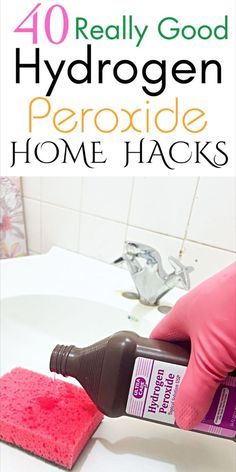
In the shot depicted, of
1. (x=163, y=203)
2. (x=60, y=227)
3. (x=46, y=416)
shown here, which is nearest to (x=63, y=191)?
(x=60, y=227)

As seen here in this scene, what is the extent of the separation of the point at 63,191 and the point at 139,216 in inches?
7.3

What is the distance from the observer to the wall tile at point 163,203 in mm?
561

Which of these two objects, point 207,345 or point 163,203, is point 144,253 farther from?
point 207,345

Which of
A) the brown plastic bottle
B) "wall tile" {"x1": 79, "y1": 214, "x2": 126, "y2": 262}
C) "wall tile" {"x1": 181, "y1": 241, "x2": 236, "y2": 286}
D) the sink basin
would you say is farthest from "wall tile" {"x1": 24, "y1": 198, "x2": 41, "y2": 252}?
the brown plastic bottle

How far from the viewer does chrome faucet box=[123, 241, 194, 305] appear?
53 centimetres

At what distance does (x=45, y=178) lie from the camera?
0.70 m

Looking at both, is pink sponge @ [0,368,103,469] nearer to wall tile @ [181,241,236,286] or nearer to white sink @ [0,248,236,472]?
white sink @ [0,248,236,472]

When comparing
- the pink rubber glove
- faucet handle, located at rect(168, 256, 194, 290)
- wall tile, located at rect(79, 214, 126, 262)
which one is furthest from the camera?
wall tile, located at rect(79, 214, 126, 262)

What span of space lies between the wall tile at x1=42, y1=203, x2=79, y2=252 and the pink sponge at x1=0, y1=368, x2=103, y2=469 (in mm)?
359

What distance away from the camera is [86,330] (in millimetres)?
589

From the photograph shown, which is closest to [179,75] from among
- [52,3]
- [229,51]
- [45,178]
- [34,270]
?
[229,51]

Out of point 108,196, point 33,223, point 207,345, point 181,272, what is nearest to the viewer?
point 207,345

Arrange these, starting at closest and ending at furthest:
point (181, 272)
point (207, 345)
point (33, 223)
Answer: point (207, 345) → point (181, 272) → point (33, 223)

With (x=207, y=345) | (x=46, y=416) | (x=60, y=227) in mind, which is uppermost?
(x=60, y=227)
